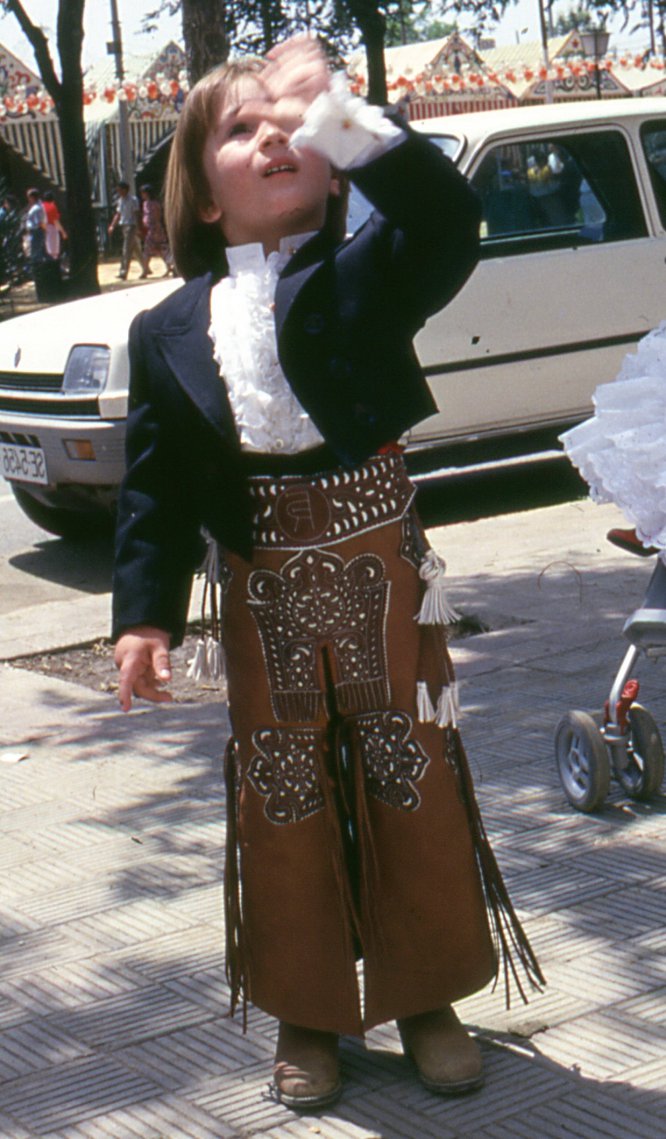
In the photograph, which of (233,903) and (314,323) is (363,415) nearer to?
(314,323)

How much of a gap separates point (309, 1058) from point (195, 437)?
107cm

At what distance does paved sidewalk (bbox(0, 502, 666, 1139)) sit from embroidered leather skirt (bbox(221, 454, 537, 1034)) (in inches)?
8.2

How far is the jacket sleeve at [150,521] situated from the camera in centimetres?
281

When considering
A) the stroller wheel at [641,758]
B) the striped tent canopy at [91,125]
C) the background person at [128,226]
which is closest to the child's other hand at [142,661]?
the stroller wheel at [641,758]

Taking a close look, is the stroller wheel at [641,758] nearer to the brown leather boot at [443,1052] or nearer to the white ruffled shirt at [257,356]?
the brown leather boot at [443,1052]

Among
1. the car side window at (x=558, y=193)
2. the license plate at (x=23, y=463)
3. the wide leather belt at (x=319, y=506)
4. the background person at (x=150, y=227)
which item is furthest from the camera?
the background person at (x=150, y=227)

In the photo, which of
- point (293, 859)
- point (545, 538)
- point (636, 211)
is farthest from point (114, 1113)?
point (636, 211)

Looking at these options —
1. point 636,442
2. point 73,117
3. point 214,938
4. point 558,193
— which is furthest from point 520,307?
point 73,117

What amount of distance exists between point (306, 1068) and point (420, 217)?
1417 mm

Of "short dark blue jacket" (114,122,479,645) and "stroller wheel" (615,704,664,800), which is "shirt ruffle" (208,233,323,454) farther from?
"stroller wheel" (615,704,664,800)

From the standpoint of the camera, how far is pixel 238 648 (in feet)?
9.24

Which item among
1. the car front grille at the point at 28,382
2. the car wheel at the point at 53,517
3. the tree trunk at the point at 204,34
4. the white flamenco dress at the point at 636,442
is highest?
the tree trunk at the point at 204,34

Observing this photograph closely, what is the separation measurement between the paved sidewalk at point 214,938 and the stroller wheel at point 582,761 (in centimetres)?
6

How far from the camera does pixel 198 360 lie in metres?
2.73
